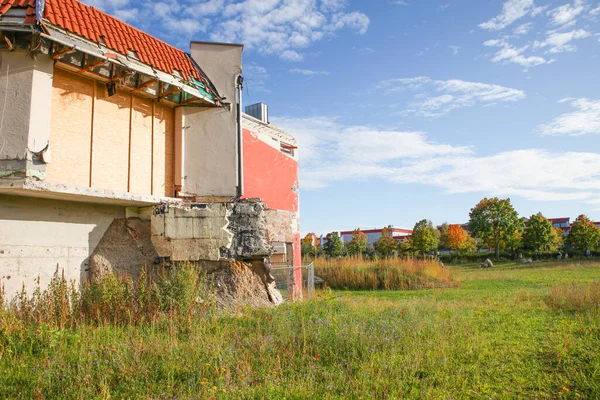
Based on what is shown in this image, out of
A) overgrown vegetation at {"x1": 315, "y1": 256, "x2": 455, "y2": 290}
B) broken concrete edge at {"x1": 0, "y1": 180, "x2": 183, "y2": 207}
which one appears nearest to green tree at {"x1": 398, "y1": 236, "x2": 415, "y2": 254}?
overgrown vegetation at {"x1": 315, "y1": 256, "x2": 455, "y2": 290}

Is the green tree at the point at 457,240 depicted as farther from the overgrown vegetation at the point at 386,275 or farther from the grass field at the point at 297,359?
the grass field at the point at 297,359

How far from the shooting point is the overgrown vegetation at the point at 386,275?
19.9 metres

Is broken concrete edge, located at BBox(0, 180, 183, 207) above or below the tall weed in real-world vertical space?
above

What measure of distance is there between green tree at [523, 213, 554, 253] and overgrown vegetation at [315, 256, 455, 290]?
91.4ft

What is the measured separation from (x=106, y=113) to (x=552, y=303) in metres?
10.5

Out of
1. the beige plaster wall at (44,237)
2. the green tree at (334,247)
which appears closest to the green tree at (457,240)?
the green tree at (334,247)

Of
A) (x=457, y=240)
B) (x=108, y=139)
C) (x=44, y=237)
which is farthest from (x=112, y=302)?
Answer: (x=457, y=240)

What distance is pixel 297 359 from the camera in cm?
531

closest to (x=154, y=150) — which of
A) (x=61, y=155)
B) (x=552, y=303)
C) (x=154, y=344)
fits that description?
(x=61, y=155)

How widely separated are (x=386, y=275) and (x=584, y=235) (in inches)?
1245

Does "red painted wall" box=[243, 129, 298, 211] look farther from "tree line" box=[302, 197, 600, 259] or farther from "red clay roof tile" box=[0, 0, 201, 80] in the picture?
"tree line" box=[302, 197, 600, 259]

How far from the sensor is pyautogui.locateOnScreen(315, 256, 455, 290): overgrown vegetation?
19859mm

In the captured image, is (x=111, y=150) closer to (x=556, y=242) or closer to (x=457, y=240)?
(x=457, y=240)

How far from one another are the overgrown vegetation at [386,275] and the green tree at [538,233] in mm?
27865
